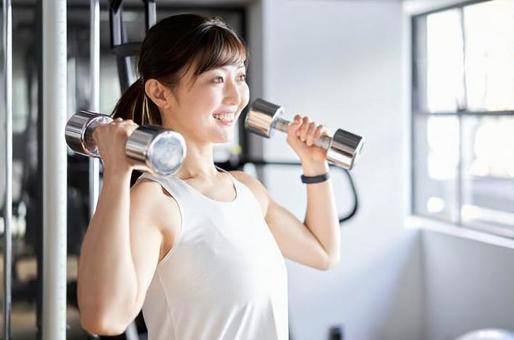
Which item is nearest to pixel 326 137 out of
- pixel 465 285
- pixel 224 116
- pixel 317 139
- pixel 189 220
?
pixel 317 139

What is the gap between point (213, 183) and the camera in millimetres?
1340

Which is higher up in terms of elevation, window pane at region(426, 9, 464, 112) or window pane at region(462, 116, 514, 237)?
window pane at region(426, 9, 464, 112)

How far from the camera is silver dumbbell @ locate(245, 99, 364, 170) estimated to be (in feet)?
4.78

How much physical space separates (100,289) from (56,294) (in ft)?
1.18

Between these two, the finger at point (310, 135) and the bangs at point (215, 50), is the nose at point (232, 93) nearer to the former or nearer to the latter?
the bangs at point (215, 50)

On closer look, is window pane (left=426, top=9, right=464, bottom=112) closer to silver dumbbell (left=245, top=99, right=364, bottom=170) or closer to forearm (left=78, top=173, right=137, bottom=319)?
silver dumbbell (left=245, top=99, right=364, bottom=170)

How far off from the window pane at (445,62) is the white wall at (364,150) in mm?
177

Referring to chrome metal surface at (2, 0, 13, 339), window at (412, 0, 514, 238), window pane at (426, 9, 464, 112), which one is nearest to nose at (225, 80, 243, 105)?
chrome metal surface at (2, 0, 13, 339)

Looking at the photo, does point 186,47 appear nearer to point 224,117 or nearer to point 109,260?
point 224,117

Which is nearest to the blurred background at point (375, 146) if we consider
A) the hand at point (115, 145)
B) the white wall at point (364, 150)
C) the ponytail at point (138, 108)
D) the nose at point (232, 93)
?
the white wall at point (364, 150)

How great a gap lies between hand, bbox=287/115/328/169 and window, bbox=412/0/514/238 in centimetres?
258

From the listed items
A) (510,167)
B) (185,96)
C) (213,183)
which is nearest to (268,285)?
(213,183)

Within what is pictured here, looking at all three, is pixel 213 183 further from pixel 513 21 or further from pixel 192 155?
pixel 513 21

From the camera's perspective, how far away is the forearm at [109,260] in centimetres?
107
